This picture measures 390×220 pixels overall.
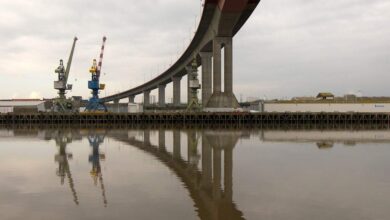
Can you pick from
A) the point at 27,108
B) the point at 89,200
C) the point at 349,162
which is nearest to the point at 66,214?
the point at 89,200

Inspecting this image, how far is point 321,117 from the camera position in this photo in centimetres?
7806

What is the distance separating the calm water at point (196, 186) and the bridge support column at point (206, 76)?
58.3 m

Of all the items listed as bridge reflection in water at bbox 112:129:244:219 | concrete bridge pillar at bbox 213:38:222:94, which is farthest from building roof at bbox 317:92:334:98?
bridge reflection in water at bbox 112:129:244:219

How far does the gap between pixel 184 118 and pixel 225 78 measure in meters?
12.0

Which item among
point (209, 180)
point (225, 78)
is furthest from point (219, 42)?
point (209, 180)

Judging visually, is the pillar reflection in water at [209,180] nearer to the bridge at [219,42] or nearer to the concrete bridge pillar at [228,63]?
the bridge at [219,42]

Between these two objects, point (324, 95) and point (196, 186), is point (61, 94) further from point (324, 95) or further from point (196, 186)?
point (196, 186)

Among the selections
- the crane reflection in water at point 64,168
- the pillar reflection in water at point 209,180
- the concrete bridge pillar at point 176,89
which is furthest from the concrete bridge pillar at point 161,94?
the pillar reflection in water at point 209,180

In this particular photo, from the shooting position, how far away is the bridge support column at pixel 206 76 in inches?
3354

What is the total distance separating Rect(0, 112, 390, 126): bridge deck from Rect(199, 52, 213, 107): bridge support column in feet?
35.9

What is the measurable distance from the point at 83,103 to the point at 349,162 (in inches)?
5933

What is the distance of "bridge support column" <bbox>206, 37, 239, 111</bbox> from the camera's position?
7212 centimetres

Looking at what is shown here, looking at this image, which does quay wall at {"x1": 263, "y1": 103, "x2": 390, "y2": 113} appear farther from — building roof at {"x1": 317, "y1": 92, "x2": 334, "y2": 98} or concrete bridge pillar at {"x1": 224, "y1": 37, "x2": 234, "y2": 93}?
concrete bridge pillar at {"x1": 224, "y1": 37, "x2": 234, "y2": 93}

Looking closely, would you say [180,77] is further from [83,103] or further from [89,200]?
[89,200]
